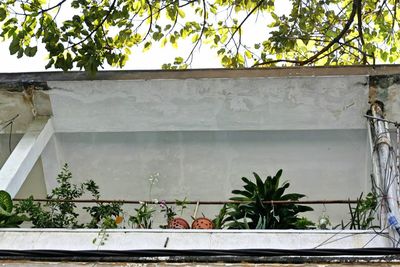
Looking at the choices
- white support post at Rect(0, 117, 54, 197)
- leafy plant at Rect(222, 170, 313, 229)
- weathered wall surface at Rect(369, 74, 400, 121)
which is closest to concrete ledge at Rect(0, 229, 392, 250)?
leafy plant at Rect(222, 170, 313, 229)

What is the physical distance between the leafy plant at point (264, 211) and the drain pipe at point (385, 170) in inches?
25.5

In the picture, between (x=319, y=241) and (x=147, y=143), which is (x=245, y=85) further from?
(x=319, y=241)

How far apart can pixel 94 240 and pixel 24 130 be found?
268 centimetres

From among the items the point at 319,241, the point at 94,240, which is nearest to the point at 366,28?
the point at 319,241

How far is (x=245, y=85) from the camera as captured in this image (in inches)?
243

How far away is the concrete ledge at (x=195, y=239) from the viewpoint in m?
4.33

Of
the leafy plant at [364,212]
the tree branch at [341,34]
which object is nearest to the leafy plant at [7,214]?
the leafy plant at [364,212]

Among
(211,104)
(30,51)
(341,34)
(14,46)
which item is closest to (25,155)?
(30,51)

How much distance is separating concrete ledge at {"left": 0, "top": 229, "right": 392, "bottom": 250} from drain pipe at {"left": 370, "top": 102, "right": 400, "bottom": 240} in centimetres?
14

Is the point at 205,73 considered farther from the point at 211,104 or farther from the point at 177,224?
the point at 177,224

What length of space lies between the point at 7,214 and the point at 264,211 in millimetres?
2024

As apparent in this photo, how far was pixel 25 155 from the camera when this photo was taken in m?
5.86

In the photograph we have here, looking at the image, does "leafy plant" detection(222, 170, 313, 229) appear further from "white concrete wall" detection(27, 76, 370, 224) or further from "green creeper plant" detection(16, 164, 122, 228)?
"white concrete wall" detection(27, 76, 370, 224)

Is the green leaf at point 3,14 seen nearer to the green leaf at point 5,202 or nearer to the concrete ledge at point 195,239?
the green leaf at point 5,202
